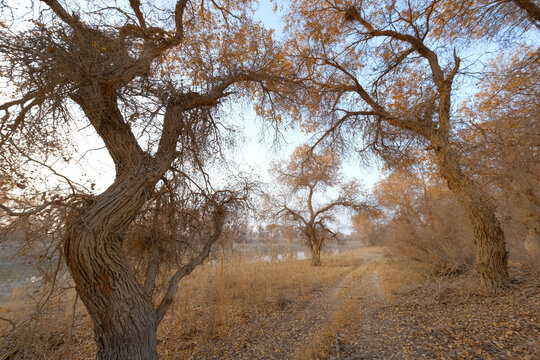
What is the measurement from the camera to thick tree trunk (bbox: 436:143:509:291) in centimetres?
441

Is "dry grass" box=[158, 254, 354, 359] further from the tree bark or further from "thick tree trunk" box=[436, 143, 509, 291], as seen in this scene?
the tree bark

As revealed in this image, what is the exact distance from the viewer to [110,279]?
2.47 metres

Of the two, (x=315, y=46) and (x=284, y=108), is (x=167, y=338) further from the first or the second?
(x=315, y=46)

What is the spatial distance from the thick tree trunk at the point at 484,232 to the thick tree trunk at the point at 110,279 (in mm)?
5722

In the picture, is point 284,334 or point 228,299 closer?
point 284,334

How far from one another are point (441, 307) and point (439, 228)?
14.4ft

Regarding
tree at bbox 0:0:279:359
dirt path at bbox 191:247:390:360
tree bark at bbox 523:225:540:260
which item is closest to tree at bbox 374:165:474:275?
tree bark at bbox 523:225:540:260

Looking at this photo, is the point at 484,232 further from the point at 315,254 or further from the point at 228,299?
the point at 315,254

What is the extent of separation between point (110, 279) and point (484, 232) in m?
6.69

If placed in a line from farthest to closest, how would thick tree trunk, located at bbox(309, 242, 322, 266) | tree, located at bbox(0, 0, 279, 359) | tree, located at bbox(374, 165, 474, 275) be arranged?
thick tree trunk, located at bbox(309, 242, 322, 266)
tree, located at bbox(374, 165, 474, 275)
tree, located at bbox(0, 0, 279, 359)

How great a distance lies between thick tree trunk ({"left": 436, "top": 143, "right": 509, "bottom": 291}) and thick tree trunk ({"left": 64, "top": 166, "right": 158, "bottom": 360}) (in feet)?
18.8

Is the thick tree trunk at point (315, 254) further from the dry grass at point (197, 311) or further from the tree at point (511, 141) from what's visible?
the tree at point (511, 141)

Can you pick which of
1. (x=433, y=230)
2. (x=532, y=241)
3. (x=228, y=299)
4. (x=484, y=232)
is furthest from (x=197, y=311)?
(x=532, y=241)

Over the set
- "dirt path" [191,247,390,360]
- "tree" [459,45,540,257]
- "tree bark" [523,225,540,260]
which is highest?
"tree" [459,45,540,257]
